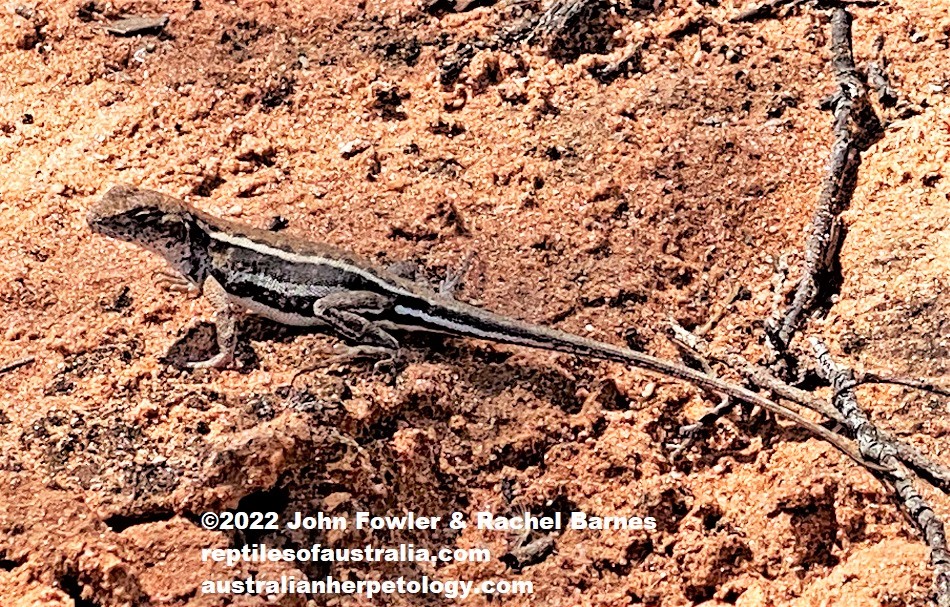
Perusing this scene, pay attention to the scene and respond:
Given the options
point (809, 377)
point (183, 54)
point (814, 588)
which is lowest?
point (814, 588)

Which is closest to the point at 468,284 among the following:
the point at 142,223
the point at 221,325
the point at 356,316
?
the point at 356,316

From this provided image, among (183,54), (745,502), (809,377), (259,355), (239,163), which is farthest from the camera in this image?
(183,54)

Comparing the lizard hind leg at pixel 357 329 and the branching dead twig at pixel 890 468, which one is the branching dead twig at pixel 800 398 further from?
the lizard hind leg at pixel 357 329

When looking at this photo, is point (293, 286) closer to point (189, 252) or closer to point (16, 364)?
point (189, 252)

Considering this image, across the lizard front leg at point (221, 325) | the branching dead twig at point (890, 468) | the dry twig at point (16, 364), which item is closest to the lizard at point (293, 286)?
the lizard front leg at point (221, 325)

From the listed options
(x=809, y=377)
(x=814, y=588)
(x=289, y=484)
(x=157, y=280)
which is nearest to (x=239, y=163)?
(x=157, y=280)

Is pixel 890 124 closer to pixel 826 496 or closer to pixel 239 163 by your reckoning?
pixel 826 496

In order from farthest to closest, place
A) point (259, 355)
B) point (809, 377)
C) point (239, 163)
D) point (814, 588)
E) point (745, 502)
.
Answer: point (239, 163) → point (259, 355) → point (809, 377) → point (745, 502) → point (814, 588)
